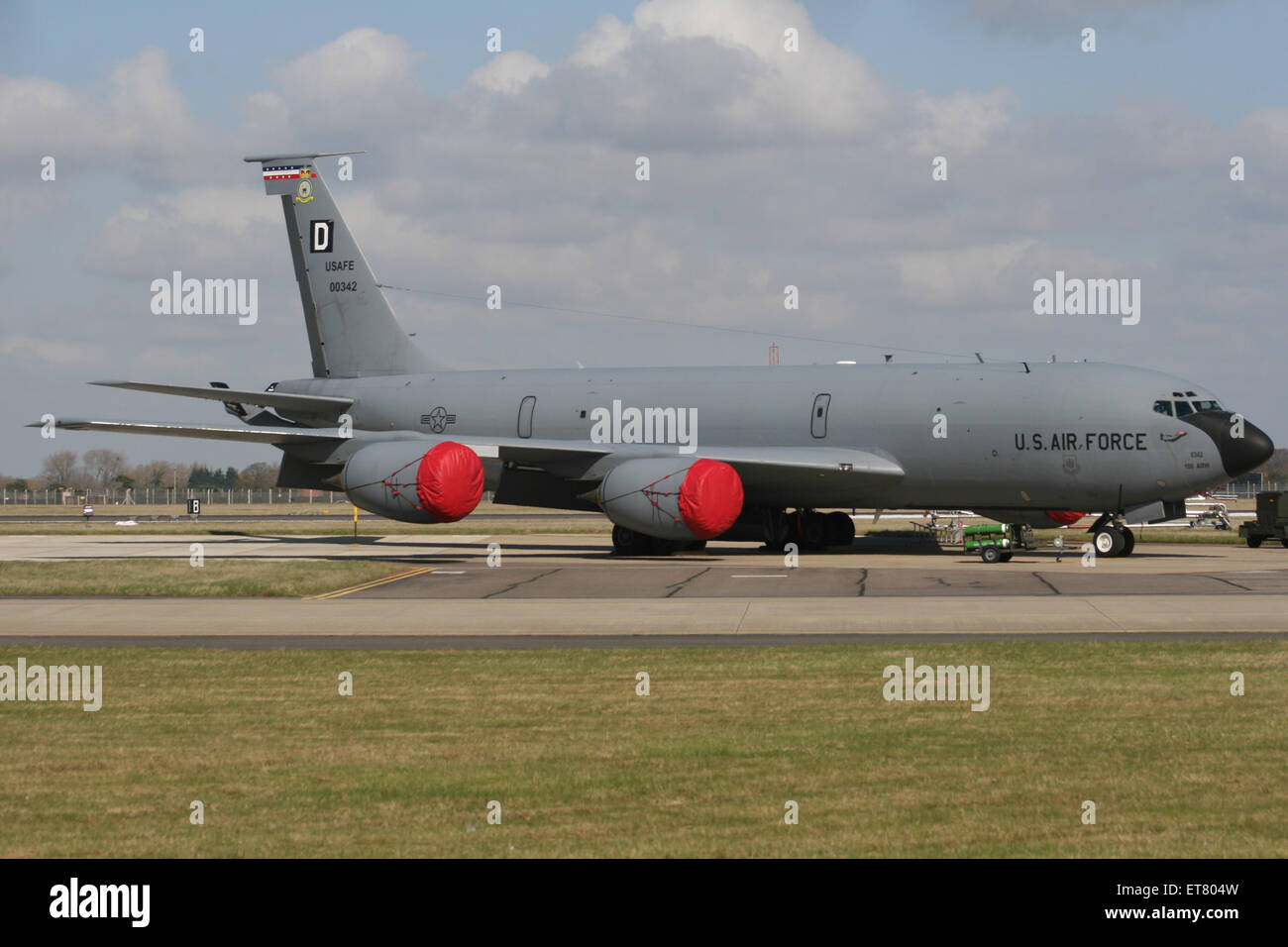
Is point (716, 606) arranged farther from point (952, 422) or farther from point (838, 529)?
point (838, 529)

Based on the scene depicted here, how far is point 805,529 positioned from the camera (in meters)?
44.1

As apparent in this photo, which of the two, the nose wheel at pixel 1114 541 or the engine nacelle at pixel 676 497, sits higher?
the engine nacelle at pixel 676 497

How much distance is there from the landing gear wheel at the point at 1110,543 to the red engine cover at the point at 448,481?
56.3ft

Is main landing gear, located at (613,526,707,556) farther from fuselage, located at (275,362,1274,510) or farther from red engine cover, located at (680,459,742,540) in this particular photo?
red engine cover, located at (680,459,742,540)

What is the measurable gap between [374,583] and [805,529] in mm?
17931

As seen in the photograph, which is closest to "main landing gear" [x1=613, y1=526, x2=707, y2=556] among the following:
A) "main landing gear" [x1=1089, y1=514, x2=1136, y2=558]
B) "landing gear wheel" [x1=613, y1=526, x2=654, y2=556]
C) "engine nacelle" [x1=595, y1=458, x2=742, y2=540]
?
"landing gear wheel" [x1=613, y1=526, x2=654, y2=556]

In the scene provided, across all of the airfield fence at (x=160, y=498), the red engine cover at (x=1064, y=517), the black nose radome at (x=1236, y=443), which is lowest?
the airfield fence at (x=160, y=498)

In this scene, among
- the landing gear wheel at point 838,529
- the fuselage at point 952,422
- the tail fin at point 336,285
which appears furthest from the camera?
the tail fin at point 336,285

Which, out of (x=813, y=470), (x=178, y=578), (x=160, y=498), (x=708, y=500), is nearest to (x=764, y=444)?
(x=813, y=470)

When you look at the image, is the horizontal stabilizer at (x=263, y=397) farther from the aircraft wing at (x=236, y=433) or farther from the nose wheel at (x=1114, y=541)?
the nose wheel at (x=1114, y=541)

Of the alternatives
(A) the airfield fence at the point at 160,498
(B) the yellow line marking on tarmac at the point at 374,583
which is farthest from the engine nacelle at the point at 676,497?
(A) the airfield fence at the point at 160,498

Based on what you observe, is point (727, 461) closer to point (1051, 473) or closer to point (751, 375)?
point (751, 375)

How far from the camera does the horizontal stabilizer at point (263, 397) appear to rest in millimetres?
40719

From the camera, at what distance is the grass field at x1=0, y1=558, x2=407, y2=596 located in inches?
1100
